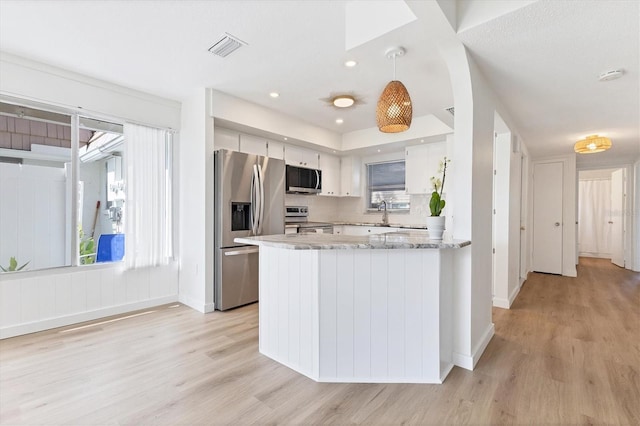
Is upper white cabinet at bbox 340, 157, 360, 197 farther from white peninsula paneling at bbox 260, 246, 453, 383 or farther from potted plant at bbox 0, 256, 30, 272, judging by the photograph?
potted plant at bbox 0, 256, 30, 272

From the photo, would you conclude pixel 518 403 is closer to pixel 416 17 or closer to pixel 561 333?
pixel 561 333

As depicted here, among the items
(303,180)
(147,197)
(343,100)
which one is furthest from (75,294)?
(343,100)

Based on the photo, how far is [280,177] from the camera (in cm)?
420

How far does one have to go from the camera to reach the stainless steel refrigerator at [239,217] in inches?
141

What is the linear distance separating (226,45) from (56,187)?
235 cm

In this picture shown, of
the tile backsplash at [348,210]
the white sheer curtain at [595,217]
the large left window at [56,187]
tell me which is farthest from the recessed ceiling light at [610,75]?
the white sheer curtain at [595,217]

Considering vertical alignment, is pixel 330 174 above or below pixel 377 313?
above

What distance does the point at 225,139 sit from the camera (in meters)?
3.98

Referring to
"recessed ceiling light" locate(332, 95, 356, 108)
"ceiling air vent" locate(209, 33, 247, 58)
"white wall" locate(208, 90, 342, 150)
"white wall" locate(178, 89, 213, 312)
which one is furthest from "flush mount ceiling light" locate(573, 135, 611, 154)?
"white wall" locate(178, 89, 213, 312)

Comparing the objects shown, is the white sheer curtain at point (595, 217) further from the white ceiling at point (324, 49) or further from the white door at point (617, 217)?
the white ceiling at point (324, 49)

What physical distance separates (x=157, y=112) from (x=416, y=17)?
317cm

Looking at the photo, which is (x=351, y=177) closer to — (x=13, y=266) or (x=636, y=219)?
(x=13, y=266)

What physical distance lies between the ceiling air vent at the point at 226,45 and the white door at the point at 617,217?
8.15m

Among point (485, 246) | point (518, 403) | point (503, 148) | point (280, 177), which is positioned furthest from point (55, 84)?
point (503, 148)
